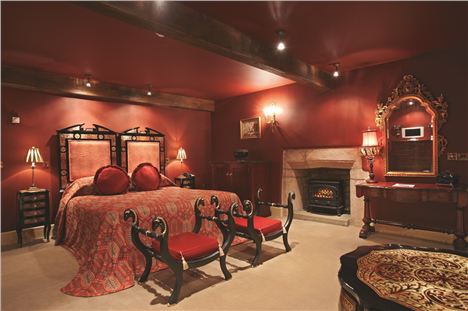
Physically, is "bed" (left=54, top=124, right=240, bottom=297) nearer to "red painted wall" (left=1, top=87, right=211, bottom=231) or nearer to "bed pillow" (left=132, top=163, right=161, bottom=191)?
"red painted wall" (left=1, top=87, right=211, bottom=231)

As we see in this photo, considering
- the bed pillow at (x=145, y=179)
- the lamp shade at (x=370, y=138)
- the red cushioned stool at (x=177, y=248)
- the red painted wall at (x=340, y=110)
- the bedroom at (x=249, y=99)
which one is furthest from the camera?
the bed pillow at (x=145, y=179)

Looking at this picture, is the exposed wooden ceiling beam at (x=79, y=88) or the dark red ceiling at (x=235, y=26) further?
the exposed wooden ceiling beam at (x=79, y=88)

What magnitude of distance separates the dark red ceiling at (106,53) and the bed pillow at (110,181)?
1605mm

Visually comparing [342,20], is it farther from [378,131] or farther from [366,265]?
[366,265]

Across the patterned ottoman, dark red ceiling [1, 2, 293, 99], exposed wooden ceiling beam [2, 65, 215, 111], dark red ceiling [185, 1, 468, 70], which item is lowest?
the patterned ottoman

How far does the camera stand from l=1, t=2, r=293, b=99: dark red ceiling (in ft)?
→ 9.05

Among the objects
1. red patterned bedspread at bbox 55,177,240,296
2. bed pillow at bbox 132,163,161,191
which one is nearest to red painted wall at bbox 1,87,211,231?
red patterned bedspread at bbox 55,177,240,296

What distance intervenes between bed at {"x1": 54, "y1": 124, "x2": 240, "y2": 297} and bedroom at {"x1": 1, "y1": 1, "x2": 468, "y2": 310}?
15 centimetres

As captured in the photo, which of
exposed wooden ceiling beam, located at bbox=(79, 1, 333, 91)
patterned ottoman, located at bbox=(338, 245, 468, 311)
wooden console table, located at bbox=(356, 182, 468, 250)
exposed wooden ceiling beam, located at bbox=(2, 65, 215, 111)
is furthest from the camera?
exposed wooden ceiling beam, located at bbox=(2, 65, 215, 111)

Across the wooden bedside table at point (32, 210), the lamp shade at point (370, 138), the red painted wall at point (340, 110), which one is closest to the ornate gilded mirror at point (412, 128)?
the red painted wall at point (340, 110)

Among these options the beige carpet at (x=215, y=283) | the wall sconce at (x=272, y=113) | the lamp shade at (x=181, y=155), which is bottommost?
the beige carpet at (x=215, y=283)

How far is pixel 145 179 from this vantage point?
4602 mm

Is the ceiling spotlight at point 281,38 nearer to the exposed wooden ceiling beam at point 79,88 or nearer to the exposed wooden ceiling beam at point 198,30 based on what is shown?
the exposed wooden ceiling beam at point 198,30

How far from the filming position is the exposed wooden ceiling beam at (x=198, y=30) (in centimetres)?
226
